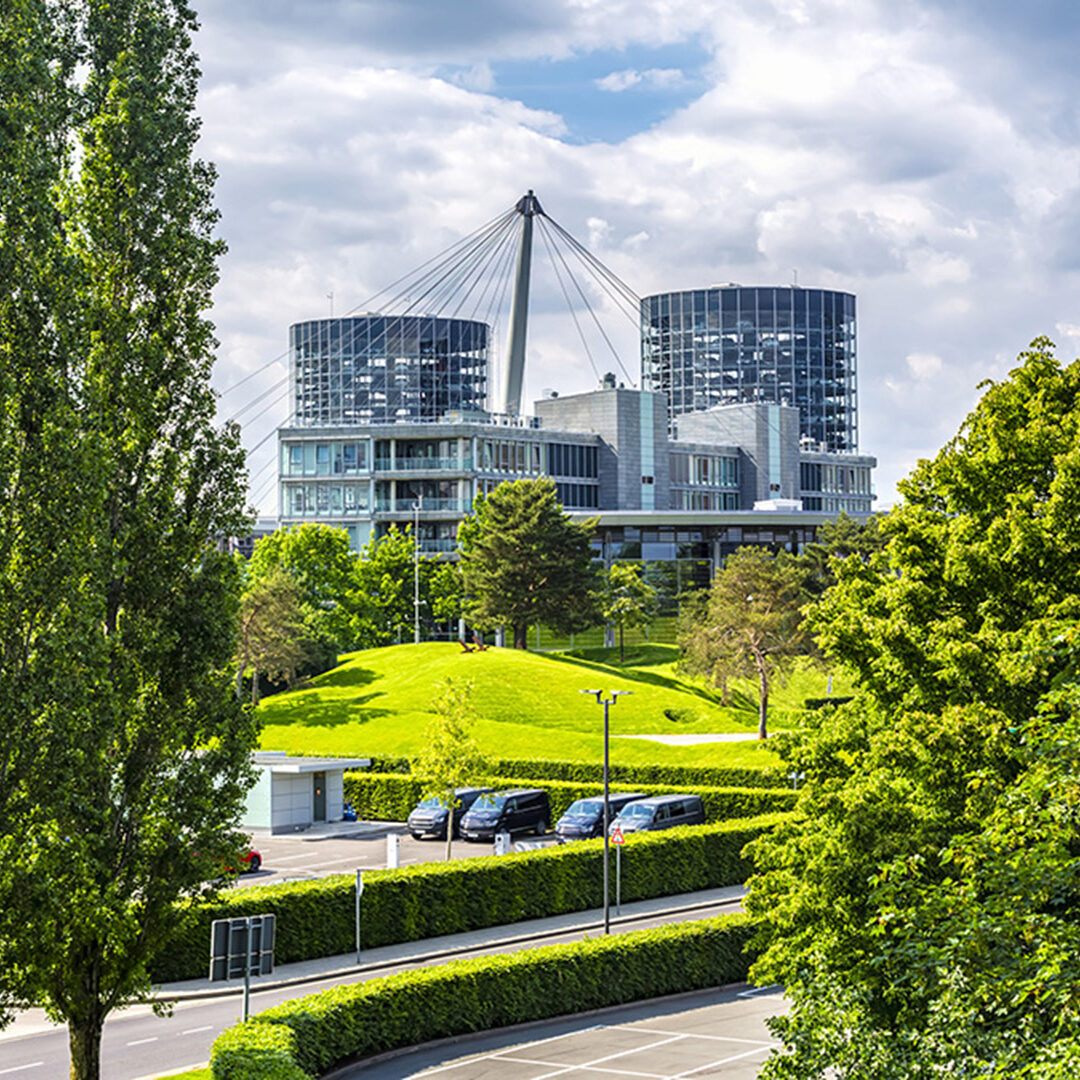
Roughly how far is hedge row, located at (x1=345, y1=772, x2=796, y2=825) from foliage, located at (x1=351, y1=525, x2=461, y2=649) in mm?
37939

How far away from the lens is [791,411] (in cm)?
15975

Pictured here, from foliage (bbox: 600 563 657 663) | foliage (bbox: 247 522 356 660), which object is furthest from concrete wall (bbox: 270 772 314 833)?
foliage (bbox: 600 563 657 663)

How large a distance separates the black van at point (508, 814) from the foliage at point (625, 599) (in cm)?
4214

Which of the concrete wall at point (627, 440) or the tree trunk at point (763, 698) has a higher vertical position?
the concrete wall at point (627, 440)

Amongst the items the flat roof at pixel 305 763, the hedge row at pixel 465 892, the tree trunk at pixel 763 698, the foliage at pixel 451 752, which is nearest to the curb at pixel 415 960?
the hedge row at pixel 465 892

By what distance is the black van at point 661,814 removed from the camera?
50.8m

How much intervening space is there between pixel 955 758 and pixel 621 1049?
37.1ft

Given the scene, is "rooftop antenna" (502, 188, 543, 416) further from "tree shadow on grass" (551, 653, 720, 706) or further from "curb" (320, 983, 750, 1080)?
"curb" (320, 983, 750, 1080)

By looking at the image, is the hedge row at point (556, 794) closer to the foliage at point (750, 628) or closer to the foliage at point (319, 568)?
the foliage at point (750, 628)

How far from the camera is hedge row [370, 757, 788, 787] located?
5719 centimetres

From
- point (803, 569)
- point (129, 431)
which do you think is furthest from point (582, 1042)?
point (803, 569)

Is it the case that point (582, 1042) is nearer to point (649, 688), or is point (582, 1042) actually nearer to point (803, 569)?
point (649, 688)

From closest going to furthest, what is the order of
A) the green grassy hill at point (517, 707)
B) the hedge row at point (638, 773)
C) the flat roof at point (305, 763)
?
the flat roof at point (305, 763) < the hedge row at point (638, 773) < the green grassy hill at point (517, 707)

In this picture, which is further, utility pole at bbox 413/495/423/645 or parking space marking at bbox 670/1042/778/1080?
utility pole at bbox 413/495/423/645
